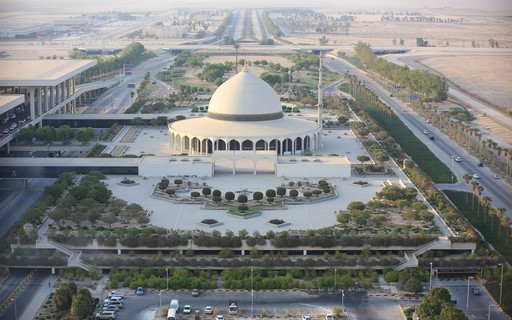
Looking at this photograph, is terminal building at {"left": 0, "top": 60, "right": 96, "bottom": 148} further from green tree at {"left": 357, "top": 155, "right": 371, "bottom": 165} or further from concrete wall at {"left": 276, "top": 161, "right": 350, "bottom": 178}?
green tree at {"left": 357, "top": 155, "right": 371, "bottom": 165}

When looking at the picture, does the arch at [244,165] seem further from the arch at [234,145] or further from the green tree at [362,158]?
the green tree at [362,158]

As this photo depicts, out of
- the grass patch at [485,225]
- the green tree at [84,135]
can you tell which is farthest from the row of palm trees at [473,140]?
the green tree at [84,135]

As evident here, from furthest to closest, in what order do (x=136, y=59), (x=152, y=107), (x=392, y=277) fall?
(x=136, y=59) < (x=152, y=107) < (x=392, y=277)

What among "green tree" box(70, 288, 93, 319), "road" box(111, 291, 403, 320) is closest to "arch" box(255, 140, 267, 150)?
"road" box(111, 291, 403, 320)

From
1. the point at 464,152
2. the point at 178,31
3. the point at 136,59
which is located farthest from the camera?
the point at 178,31

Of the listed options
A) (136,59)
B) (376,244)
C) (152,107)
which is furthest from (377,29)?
(376,244)

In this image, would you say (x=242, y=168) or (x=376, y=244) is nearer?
(x=376, y=244)

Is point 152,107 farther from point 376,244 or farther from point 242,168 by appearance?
point 376,244
